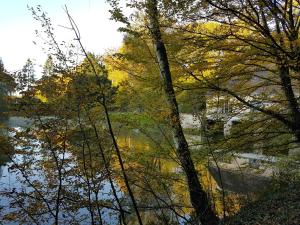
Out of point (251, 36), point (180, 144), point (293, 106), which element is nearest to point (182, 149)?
point (180, 144)

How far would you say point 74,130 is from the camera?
865 cm

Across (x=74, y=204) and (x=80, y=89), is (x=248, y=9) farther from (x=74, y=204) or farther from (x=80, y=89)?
(x=74, y=204)

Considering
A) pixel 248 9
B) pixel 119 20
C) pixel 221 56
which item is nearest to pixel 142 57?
pixel 119 20

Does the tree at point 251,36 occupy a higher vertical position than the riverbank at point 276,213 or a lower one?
higher

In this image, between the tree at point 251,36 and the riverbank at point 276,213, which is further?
the riverbank at point 276,213

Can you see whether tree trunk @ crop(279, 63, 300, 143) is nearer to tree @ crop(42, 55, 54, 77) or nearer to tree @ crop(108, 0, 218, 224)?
tree @ crop(108, 0, 218, 224)

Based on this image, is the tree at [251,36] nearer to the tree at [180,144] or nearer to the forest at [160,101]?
the forest at [160,101]

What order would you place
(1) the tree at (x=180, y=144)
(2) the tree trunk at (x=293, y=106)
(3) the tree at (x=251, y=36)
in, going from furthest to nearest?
(1) the tree at (x=180, y=144) → (2) the tree trunk at (x=293, y=106) → (3) the tree at (x=251, y=36)

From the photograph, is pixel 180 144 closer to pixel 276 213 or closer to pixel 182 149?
pixel 182 149

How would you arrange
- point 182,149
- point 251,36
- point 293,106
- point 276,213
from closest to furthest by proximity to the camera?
1. point 251,36
2. point 276,213
3. point 293,106
4. point 182,149

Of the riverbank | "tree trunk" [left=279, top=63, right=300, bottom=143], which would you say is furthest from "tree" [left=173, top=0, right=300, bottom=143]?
the riverbank

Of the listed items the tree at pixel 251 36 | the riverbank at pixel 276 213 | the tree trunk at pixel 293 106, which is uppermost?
the tree at pixel 251 36

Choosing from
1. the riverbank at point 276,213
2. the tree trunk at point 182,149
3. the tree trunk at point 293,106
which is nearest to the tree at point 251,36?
the tree trunk at point 293,106

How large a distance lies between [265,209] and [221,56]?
4.14 meters
